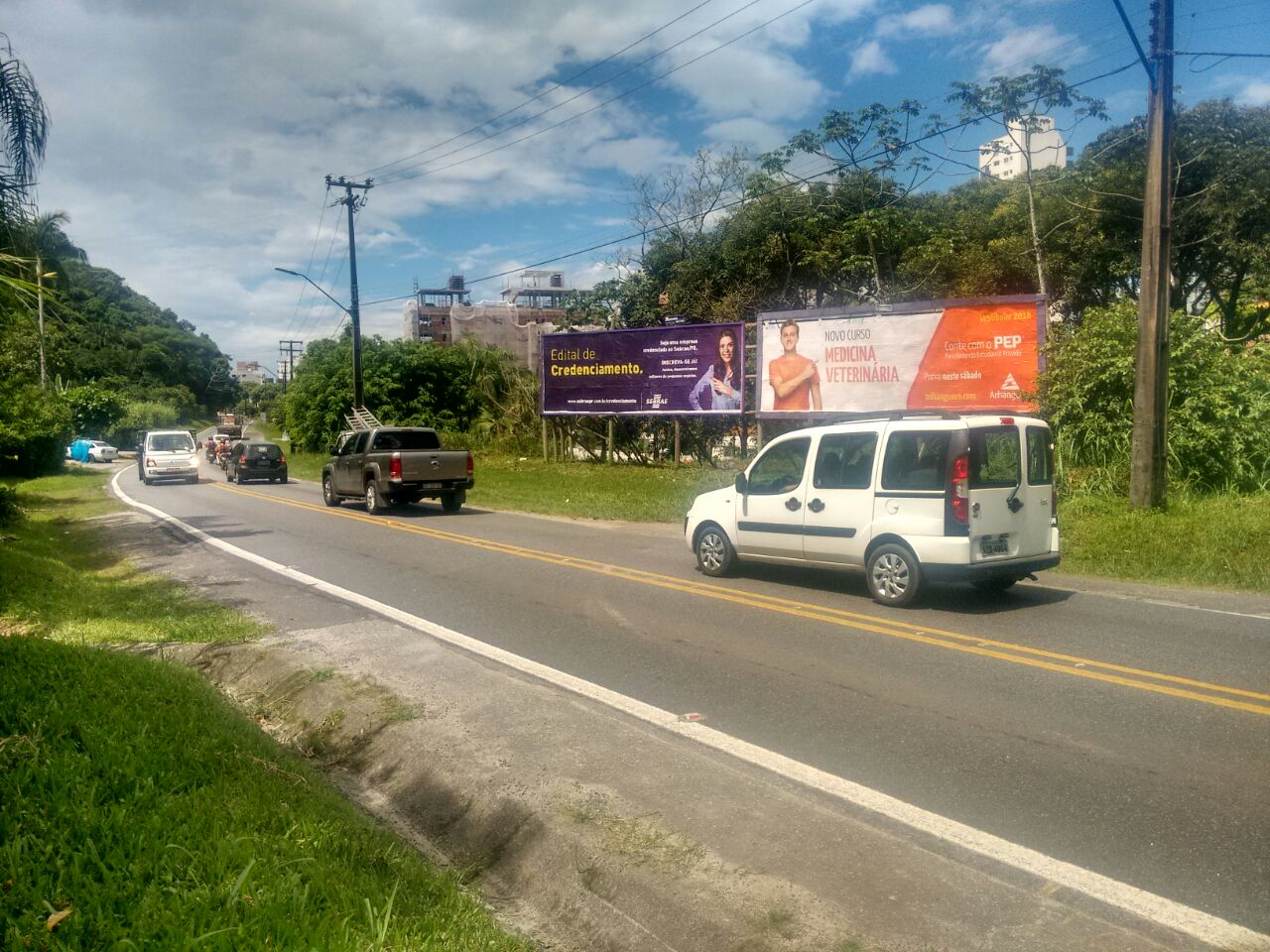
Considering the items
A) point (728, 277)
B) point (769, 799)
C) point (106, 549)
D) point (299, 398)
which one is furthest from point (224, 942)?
point (299, 398)

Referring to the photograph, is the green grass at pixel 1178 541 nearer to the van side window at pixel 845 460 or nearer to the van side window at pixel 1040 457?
the van side window at pixel 1040 457

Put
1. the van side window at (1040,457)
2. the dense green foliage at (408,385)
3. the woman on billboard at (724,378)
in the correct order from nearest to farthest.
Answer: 1. the van side window at (1040,457)
2. the woman on billboard at (724,378)
3. the dense green foliage at (408,385)

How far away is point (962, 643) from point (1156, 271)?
7.92 metres

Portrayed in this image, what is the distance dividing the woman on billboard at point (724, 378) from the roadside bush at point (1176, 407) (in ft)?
32.2

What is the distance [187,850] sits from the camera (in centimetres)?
375

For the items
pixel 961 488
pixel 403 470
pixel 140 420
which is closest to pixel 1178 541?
pixel 961 488

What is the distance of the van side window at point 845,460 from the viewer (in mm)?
10055

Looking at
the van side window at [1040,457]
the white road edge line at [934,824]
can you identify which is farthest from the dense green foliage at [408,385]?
the white road edge line at [934,824]

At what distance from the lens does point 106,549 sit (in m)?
15.9

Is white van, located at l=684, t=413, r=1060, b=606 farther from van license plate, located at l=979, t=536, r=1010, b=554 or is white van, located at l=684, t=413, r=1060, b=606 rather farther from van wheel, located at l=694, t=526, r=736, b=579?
van wheel, located at l=694, t=526, r=736, b=579

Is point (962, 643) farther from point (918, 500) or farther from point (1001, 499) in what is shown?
point (1001, 499)

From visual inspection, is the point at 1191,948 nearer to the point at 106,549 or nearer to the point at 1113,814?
the point at 1113,814

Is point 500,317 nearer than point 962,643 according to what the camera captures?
No

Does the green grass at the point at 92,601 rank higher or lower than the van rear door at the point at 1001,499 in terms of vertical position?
lower
